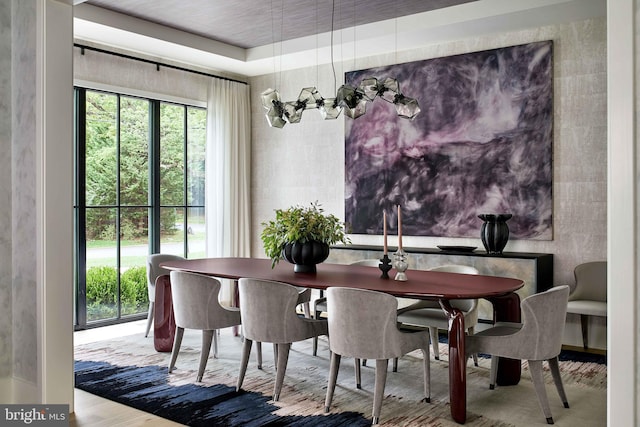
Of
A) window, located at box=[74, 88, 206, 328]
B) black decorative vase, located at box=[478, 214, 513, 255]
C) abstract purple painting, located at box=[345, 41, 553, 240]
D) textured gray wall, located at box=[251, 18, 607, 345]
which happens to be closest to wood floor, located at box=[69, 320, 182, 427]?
window, located at box=[74, 88, 206, 328]

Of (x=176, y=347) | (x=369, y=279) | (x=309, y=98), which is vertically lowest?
(x=176, y=347)

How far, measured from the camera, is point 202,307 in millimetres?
4312

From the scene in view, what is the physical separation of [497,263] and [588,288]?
2.47ft

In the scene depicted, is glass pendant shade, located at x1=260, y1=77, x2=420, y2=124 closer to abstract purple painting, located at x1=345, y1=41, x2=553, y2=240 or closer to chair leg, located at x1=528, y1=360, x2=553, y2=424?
abstract purple painting, located at x1=345, y1=41, x2=553, y2=240

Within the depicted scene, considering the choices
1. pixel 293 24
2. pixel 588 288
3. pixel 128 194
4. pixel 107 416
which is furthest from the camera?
pixel 128 194

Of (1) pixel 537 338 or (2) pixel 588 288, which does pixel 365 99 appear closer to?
(1) pixel 537 338

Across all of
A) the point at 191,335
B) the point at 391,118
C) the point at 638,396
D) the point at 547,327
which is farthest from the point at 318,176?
the point at 638,396

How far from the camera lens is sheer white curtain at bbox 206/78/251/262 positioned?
24.0ft

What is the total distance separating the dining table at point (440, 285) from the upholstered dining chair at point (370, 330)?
190mm

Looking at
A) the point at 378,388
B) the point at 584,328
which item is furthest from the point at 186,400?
the point at 584,328

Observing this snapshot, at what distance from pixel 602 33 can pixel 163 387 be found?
14.7 ft

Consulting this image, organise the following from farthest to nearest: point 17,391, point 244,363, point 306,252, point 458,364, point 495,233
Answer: point 495,233 → point 306,252 → point 244,363 → point 17,391 → point 458,364

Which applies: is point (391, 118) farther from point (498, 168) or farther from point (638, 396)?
point (638, 396)

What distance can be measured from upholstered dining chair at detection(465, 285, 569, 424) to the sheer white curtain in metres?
4.27
